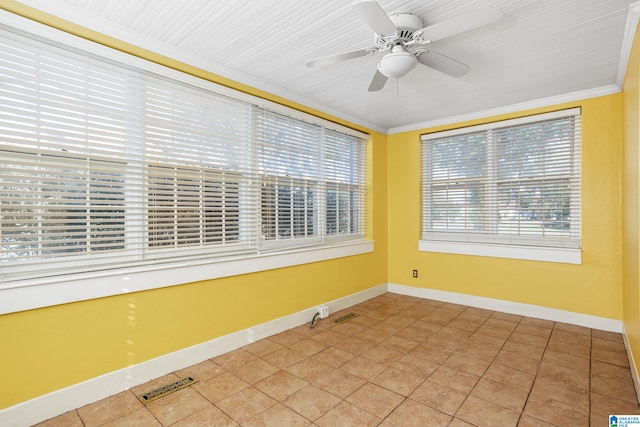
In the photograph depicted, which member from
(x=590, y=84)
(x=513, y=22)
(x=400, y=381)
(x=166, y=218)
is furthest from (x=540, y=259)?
(x=166, y=218)

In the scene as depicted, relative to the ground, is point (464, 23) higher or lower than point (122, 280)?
higher

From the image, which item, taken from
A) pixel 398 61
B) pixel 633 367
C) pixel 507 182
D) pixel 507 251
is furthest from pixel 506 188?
pixel 398 61

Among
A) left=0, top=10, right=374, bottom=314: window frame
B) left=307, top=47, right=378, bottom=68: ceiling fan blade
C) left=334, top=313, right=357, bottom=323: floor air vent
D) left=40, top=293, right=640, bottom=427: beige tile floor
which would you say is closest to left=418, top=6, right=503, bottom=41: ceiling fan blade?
left=307, top=47, right=378, bottom=68: ceiling fan blade

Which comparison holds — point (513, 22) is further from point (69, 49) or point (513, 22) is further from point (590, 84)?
point (69, 49)

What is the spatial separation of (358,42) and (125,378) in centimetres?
297

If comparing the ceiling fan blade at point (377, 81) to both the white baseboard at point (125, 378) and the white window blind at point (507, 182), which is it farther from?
the white baseboard at point (125, 378)

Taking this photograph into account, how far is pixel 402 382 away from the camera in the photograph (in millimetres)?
2363

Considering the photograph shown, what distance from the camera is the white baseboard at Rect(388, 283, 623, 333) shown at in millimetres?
3334

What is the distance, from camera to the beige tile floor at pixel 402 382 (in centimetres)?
196

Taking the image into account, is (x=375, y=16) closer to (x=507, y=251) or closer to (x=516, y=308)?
(x=507, y=251)

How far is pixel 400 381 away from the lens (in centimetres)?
238

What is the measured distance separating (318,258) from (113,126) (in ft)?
7.79

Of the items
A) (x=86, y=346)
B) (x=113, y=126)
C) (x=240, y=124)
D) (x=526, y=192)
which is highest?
(x=240, y=124)

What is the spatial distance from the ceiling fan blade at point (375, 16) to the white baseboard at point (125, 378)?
265cm
